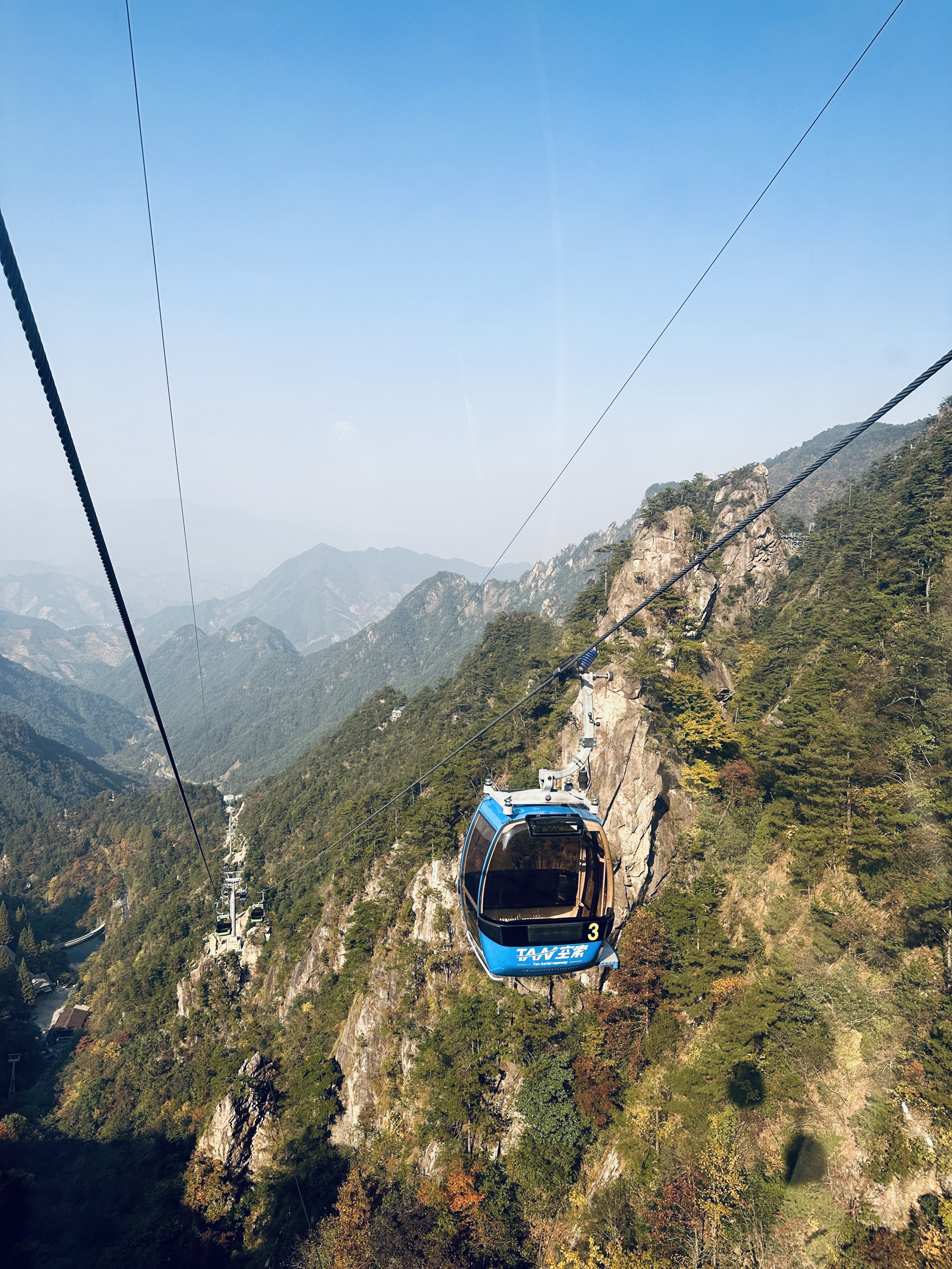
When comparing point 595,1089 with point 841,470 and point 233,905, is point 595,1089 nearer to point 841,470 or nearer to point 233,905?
point 233,905

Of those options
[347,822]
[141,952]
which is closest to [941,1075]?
[347,822]

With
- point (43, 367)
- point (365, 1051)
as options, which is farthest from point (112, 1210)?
point (43, 367)

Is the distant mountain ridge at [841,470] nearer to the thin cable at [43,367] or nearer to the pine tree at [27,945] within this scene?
the thin cable at [43,367]

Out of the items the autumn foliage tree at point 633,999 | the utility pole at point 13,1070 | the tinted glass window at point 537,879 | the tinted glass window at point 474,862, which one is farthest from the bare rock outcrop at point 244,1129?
the tinted glass window at point 537,879

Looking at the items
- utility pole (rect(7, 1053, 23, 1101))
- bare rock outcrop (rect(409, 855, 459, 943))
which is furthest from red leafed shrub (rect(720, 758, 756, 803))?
utility pole (rect(7, 1053, 23, 1101))

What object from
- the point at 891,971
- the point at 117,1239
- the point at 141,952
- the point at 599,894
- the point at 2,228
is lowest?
the point at 117,1239

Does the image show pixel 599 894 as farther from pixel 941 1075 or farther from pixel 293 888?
pixel 293 888

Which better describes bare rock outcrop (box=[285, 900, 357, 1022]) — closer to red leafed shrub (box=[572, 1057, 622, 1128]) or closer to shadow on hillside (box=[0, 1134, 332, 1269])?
shadow on hillside (box=[0, 1134, 332, 1269])
